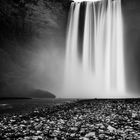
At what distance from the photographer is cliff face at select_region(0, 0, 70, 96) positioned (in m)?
38.1

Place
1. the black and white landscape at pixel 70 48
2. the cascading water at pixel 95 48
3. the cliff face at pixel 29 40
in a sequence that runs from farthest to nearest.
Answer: the cascading water at pixel 95 48
the black and white landscape at pixel 70 48
the cliff face at pixel 29 40

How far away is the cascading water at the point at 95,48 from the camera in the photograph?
39812mm

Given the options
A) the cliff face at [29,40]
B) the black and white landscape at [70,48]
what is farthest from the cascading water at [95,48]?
the cliff face at [29,40]

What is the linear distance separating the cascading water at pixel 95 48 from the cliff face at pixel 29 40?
3510 millimetres

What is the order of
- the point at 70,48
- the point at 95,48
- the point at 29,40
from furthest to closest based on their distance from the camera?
the point at 70,48
the point at 29,40
the point at 95,48

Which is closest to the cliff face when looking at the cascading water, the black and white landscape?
the black and white landscape

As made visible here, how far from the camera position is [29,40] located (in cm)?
4247

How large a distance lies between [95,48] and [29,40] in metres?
16.2

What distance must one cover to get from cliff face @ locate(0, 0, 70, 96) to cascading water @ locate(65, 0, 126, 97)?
3.51 metres

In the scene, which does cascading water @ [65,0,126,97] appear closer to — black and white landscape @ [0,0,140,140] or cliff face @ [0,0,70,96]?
black and white landscape @ [0,0,140,140]

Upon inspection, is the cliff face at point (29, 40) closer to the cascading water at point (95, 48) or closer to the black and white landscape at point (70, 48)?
the black and white landscape at point (70, 48)

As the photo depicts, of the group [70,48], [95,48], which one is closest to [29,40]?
[70,48]

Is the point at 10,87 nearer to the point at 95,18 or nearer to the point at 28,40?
the point at 28,40

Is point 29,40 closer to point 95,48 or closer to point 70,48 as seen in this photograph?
point 70,48
